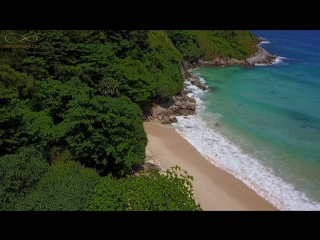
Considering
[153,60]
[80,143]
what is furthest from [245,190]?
[153,60]

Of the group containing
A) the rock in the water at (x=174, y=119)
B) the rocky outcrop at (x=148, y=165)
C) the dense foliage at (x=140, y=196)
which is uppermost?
the dense foliage at (x=140, y=196)

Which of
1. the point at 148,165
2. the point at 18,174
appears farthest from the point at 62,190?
the point at 148,165

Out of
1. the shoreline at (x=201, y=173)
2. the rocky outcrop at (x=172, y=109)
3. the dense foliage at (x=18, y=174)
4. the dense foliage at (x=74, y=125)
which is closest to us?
the dense foliage at (x=18, y=174)

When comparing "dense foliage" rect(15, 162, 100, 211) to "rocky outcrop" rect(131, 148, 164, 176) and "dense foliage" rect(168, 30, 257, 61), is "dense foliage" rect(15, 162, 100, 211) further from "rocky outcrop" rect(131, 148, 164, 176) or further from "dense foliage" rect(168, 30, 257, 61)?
"dense foliage" rect(168, 30, 257, 61)

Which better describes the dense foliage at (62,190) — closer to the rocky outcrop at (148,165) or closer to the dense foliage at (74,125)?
the dense foliage at (74,125)

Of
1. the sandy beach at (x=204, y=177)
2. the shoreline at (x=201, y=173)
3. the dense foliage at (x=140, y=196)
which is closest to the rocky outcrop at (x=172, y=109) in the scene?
the shoreline at (x=201, y=173)

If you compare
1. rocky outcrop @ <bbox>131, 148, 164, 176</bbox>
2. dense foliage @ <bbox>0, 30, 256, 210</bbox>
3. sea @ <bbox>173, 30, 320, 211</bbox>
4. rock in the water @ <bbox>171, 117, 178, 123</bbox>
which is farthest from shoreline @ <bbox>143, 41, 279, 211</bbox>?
dense foliage @ <bbox>0, 30, 256, 210</bbox>
